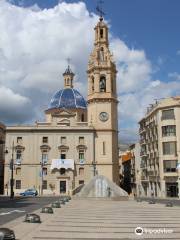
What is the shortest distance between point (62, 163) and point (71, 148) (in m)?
3.57

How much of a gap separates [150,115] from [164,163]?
12262 millimetres

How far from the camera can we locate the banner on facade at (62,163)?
7662 centimetres

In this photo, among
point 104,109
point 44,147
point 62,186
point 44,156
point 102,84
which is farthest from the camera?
point 102,84

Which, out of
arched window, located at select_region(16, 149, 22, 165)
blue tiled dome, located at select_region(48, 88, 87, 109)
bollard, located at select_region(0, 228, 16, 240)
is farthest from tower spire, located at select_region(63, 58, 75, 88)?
bollard, located at select_region(0, 228, 16, 240)

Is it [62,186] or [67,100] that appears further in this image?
[67,100]

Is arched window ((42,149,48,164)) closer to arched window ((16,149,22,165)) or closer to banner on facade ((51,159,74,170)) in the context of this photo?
banner on facade ((51,159,74,170))

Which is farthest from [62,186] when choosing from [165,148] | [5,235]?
[5,235]

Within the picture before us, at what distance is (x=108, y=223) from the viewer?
22062 millimetres

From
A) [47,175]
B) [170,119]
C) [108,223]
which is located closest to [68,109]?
[47,175]

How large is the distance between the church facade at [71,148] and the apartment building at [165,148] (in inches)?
353

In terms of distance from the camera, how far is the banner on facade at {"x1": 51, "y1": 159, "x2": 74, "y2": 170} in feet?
251

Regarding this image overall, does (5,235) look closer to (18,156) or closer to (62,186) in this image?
(62,186)

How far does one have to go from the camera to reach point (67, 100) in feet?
296

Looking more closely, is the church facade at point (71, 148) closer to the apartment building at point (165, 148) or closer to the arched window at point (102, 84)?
the arched window at point (102, 84)
